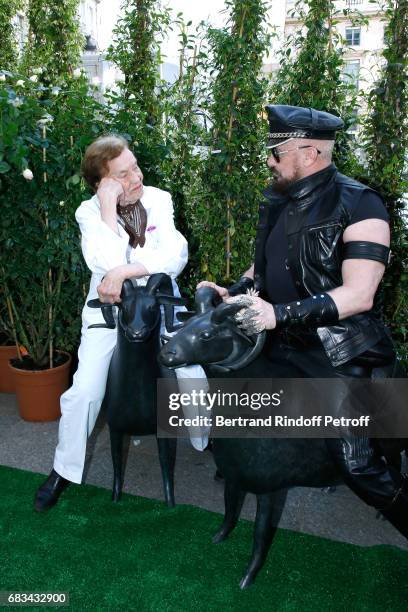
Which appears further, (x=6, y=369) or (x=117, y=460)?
(x=6, y=369)

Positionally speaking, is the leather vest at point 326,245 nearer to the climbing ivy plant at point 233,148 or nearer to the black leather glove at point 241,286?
the black leather glove at point 241,286

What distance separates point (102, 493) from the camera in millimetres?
3465

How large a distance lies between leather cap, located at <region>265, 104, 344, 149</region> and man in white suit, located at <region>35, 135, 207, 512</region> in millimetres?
948

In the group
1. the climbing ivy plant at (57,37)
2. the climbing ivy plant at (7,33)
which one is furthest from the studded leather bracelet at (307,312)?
the climbing ivy plant at (7,33)

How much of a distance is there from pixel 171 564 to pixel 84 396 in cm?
107

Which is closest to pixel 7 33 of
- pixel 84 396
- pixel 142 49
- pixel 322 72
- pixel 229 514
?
pixel 142 49

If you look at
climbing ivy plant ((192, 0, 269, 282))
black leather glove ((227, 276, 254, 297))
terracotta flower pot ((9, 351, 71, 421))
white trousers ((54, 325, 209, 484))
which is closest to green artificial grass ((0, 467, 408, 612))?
white trousers ((54, 325, 209, 484))

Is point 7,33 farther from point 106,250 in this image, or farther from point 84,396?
point 84,396

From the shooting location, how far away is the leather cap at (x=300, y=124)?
2.30m

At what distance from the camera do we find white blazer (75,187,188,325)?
9.29 ft

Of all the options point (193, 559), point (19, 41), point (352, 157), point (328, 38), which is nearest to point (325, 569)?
point (193, 559)

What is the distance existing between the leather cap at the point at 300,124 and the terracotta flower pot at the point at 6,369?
11.8 feet

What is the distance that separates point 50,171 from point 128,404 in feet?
6.60

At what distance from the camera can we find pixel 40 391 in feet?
14.4
